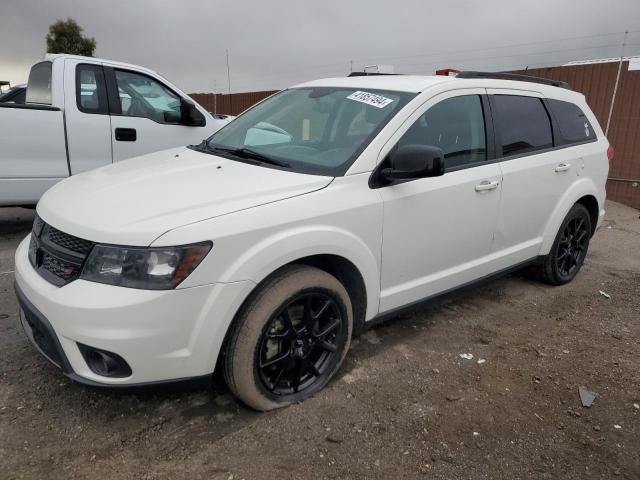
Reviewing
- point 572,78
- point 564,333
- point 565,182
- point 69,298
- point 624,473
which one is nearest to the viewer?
point 69,298

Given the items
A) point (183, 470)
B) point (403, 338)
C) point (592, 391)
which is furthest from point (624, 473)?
point (183, 470)

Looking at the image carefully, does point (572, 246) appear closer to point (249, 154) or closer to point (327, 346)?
point (327, 346)

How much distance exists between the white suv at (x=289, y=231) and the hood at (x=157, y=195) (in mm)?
11

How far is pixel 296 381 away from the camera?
2.77 m

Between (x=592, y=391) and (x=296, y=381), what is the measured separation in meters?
1.75

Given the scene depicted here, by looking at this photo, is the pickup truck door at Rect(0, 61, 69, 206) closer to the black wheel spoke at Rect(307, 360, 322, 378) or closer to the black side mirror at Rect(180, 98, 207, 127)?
the black side mirror at Rect(180, 98, 207, 127)

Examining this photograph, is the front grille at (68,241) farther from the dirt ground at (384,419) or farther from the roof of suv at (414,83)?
the roof of suv at (414,83)

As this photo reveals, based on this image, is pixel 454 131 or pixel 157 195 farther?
pixel 454 131

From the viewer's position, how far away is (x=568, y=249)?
15.2ft

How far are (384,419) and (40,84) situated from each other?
17.4ft

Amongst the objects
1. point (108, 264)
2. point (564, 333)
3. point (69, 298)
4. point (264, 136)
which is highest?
point (264, 136)

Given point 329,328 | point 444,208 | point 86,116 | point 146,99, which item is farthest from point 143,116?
point 329,328

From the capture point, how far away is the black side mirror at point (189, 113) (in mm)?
5941

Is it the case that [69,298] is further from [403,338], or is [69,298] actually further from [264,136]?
[403,338]
